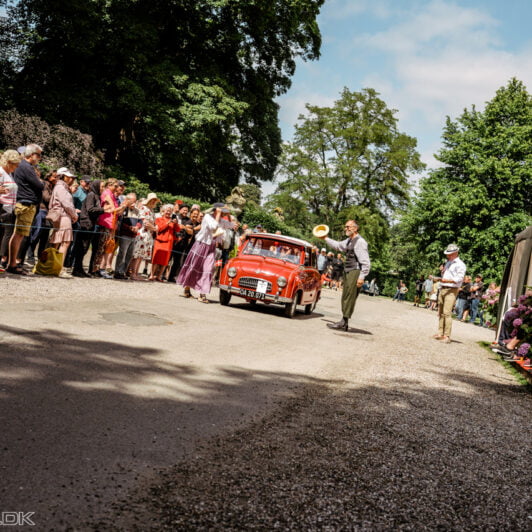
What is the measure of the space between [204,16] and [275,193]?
25.6 m

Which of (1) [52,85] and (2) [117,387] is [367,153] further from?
(2) [117,387]

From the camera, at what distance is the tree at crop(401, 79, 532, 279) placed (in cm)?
3369

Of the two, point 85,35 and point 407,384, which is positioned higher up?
point 85,35

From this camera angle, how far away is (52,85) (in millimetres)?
27969

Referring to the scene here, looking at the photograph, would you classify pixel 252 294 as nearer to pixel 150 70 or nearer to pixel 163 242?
pixel 163 242

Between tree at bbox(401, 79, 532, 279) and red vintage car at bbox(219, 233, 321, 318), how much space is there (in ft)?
73.1

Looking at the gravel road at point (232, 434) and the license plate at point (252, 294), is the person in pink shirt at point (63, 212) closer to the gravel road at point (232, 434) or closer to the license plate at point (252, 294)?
the gravel road at point (232, 434)

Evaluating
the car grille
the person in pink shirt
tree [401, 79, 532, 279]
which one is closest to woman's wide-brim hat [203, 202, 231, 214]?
the car grille

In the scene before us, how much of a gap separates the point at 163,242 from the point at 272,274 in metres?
3.90

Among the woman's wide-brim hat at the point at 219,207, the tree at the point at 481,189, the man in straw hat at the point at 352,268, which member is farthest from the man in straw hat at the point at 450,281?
the tree at the point at 481,189

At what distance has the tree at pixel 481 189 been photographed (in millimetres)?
33688

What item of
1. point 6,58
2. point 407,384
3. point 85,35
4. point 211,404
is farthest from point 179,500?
point 6,58

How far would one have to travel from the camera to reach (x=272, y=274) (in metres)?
13.1

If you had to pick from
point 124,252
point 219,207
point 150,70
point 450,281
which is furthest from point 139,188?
point 450,281
